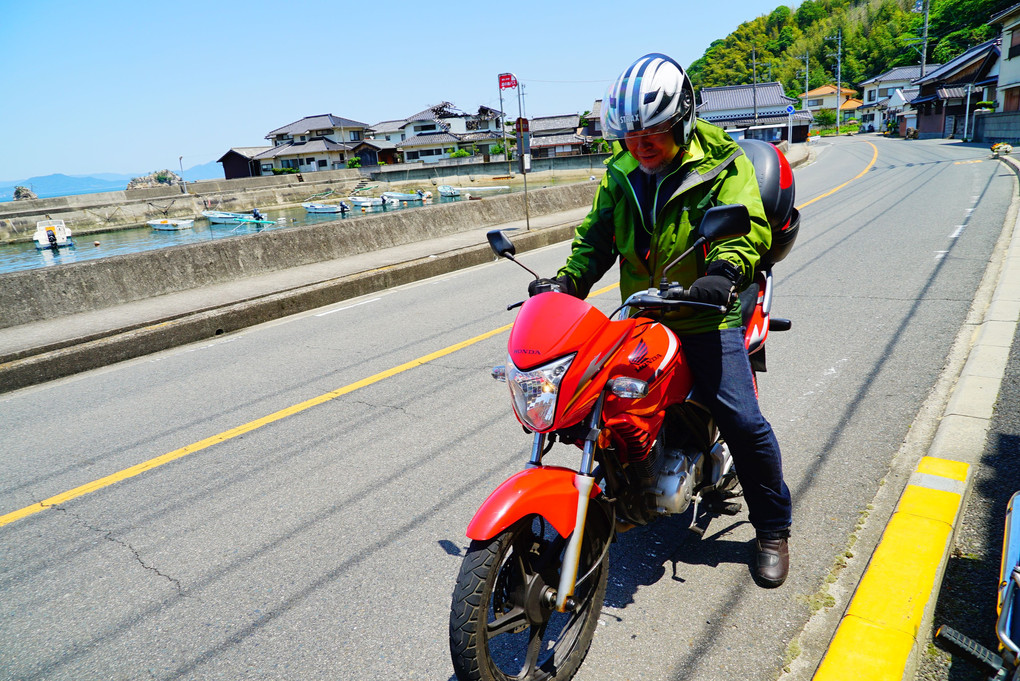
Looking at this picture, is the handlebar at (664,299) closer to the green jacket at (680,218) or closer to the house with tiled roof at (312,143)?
the green jacket at (680,218)

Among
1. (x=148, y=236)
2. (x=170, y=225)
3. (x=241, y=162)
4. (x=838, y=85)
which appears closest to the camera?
(x=148, y=236)

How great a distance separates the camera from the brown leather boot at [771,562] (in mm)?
2694

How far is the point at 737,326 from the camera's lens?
262 centimetres

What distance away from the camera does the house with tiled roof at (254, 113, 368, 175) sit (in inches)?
2970

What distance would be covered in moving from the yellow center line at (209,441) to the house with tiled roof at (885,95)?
282ft

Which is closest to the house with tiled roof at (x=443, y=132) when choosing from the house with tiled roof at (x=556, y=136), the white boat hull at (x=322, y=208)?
the house with tiled roof at (x=556, y=136)

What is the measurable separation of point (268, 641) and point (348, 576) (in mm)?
471

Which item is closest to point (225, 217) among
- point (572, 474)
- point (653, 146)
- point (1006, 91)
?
point (653, 146)

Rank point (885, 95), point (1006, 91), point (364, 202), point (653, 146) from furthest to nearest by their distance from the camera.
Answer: point (885, 95), point (364, 202), point (1006, 91), point (653, 146)

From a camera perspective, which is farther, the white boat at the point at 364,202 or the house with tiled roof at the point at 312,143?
the house with tiled roof at the point at 312,143

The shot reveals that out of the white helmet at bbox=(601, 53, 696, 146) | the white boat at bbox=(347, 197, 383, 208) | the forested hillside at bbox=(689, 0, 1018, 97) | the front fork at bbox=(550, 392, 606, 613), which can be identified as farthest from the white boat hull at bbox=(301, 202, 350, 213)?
the forested hillside at bbox=(689, 0, 1018, 97)

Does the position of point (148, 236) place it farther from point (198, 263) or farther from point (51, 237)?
point (198, 263)

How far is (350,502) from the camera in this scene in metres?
3.66

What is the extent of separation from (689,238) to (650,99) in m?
0.54
